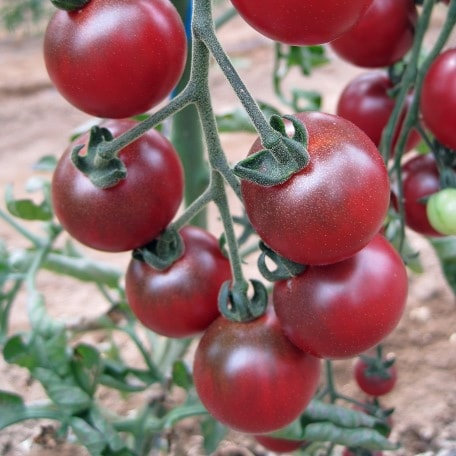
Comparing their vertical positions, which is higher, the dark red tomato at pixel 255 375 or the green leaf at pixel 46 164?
the dark red tomato at pixel 255 375

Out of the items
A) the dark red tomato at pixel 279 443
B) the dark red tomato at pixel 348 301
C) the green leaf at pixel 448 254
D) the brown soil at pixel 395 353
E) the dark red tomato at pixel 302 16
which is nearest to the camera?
the dark red tomato at pixel 302 16

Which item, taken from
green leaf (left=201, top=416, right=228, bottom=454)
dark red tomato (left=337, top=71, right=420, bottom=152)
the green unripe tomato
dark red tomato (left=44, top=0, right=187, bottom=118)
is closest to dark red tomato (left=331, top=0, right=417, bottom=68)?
dark red tomato (left=337, top=71, right=420, bottom=152)

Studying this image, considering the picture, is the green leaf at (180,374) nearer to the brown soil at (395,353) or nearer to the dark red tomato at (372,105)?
the brown soil at (395,353)

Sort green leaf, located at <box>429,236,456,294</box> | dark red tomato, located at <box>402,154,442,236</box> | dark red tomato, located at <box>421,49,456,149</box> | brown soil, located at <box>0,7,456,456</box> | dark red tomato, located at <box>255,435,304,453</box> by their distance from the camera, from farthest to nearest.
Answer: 1. brown soil, located at <box>0,7,456,456</box>
2. green leaf, located at <box>429,236,456,294</box>
3. dark red tomato, located at <box>255,435,304,453</box>
4. dark red tomato, located at <box>402,154,442,236</box>
5. dark red tomato, located at <box>421,49,456,149</box>

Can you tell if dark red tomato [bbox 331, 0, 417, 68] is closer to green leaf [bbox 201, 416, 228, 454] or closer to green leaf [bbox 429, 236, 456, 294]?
green leaf [bbox 429, 236, 456, 294]

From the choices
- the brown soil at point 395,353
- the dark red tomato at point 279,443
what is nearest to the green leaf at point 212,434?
the dark red tomato at point 279,443

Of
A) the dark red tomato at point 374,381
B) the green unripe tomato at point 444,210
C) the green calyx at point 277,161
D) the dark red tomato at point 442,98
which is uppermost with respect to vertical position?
the green calyx at point 277,161
